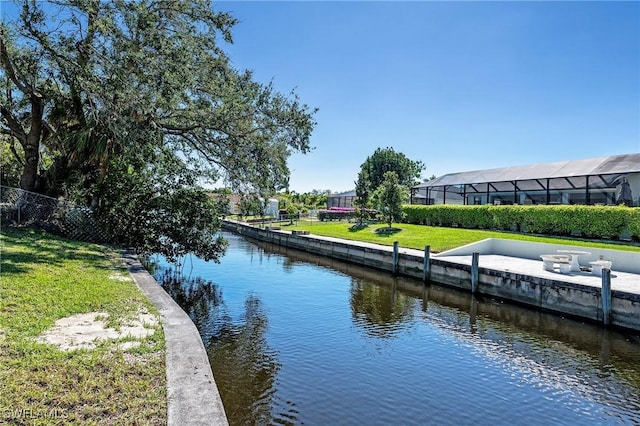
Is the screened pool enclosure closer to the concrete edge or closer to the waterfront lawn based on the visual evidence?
the waterfront lawn

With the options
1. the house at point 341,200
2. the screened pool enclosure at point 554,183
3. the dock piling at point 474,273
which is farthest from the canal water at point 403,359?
the house at point 341,200

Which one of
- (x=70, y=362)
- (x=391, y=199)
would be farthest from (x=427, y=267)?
(x=70, y=362)

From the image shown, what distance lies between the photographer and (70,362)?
4.17 m

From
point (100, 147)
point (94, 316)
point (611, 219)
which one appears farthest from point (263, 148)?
point (611, 219)

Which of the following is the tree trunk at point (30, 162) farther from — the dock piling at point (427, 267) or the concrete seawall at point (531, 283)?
the dock piling at point (427, 267)

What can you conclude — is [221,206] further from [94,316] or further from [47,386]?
[47,386]

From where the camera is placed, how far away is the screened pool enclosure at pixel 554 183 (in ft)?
74.3

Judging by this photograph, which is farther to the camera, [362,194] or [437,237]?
[362,194]

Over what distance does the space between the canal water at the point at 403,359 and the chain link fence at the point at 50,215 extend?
127 inches

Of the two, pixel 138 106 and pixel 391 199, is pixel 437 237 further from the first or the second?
pixel 138 106

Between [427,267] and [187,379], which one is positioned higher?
[187,379]

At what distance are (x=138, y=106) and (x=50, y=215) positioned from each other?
547 cm

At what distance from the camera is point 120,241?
14648mm

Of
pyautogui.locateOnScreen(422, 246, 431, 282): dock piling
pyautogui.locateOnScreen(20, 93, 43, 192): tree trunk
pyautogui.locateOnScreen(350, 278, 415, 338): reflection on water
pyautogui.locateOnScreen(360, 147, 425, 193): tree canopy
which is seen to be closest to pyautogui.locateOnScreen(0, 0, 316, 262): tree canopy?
pyautogui.locateOnScreen(20, 93, 43, 192): tree trunk
